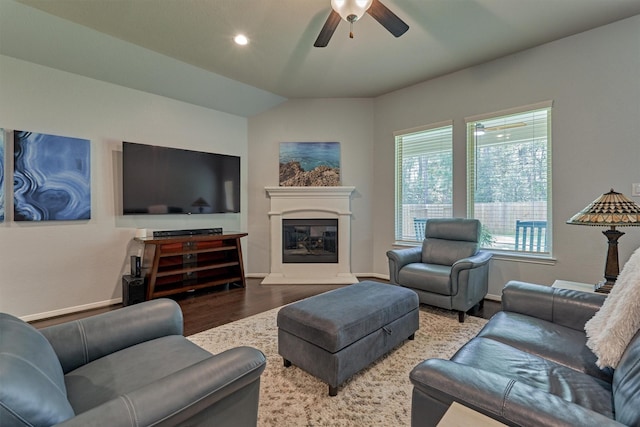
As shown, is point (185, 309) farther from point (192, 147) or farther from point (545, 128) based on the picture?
point (545, 128)

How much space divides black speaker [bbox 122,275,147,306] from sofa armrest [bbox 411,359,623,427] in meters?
3.23

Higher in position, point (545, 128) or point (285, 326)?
point (545, 128)

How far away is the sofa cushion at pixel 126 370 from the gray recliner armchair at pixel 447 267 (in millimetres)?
2291

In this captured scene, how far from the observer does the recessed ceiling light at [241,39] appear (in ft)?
9.68

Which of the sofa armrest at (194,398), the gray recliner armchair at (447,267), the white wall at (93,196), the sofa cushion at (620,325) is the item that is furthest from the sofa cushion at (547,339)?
the white wall at (93,196)

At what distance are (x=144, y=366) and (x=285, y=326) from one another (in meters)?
0.90

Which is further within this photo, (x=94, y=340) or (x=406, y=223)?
(x=406, y=223)

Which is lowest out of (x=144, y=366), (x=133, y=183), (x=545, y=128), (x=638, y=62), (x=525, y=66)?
(x=144, y=366)

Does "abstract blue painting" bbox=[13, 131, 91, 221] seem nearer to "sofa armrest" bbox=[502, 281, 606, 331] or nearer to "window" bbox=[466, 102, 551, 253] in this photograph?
"sofa armrest" bbox=[502, 281, 606, 331]

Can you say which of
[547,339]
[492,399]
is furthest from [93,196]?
[547,339]

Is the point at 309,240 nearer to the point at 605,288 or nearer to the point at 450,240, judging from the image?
the point at 450,240

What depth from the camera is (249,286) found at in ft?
13.7

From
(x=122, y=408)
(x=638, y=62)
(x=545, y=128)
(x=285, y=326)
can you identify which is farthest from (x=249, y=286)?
(x=638, y=62)

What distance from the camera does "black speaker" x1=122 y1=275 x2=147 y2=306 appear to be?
3.20 metres
